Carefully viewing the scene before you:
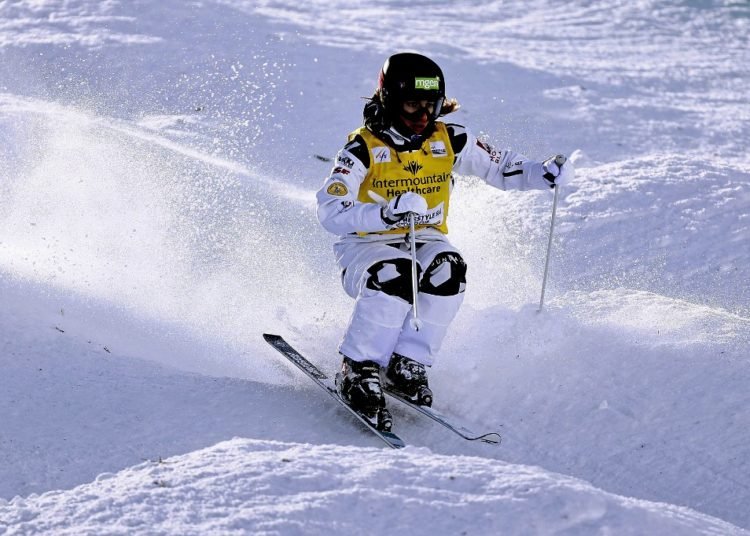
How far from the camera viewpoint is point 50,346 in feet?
17.4

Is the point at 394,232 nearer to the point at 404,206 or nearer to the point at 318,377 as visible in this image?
the point at 404,206

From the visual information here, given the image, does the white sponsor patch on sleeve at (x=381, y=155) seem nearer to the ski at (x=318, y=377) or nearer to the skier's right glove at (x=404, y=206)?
the skier's right glove at (x=404, y=206)

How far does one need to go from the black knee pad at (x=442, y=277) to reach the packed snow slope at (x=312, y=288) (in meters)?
0.61

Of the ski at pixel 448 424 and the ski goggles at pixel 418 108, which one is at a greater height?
the ski goggles at pixel 418 108

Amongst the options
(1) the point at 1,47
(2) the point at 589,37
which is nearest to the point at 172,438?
(1) the point at 1,47

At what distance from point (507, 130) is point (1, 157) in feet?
16.3

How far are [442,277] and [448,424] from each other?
76 cm

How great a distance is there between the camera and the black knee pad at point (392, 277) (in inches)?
200

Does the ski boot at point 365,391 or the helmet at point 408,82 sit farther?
the helmet at point 408,82

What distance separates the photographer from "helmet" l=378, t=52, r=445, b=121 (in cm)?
522

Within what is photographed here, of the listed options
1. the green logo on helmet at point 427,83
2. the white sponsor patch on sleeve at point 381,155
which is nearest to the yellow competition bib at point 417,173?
the white sponsor patch on sleeve at point 381,155

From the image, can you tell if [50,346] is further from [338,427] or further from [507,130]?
[507,130]

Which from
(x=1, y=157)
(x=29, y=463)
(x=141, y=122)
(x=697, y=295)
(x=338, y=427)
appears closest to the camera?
(x=29, y=463)

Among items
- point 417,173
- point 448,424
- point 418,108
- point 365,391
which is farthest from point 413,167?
point 448,424
